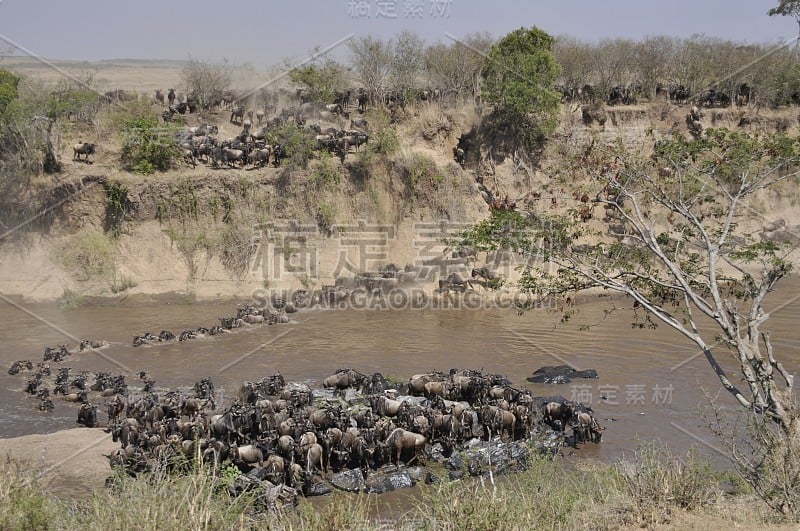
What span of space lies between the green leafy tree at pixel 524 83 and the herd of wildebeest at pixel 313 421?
18.1m

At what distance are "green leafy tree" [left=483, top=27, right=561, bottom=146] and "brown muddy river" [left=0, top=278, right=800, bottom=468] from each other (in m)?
9.96

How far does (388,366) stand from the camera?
743 inches

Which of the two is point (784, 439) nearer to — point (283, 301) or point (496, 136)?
point (283, 301)

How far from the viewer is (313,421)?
1329 centimetres

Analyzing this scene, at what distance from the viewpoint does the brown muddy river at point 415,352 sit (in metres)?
15.1

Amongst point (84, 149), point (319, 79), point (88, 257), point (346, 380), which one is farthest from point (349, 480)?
point (319, 79)

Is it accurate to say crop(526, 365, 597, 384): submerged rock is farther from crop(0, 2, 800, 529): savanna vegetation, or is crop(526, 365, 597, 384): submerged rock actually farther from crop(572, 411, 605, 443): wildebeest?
crop(572, 411, 605, 443): wildebeest

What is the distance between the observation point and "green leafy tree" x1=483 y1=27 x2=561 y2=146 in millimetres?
31578

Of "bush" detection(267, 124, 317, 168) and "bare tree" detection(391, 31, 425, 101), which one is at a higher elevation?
"bare tree" detection(391, 31, 425, 101)

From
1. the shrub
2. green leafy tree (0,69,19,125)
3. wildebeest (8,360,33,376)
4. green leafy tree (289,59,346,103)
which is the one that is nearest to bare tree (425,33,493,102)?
green leafy tree (289,59,346,103)

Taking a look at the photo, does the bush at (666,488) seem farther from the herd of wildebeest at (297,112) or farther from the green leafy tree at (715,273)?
the herd of wildebeest at (297,112)

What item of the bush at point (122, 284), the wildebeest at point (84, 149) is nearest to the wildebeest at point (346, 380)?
the bush at point (122, 284)

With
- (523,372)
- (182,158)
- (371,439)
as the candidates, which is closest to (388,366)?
(523,372)

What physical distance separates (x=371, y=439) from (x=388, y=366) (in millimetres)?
6565
